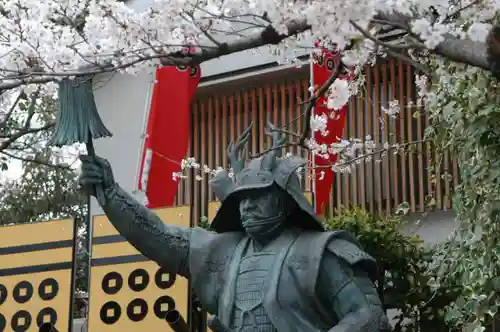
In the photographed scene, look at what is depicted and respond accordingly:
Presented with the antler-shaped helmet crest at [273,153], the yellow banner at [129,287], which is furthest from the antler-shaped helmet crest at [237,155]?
the yellow banner at [129,287]

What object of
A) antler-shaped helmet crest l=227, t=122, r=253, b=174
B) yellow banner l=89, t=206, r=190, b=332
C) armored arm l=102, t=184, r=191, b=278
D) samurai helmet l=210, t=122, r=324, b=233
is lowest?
yellow banner l=89, t=206, r=190, b=332

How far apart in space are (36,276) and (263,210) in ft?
13.9

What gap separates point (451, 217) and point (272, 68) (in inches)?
111

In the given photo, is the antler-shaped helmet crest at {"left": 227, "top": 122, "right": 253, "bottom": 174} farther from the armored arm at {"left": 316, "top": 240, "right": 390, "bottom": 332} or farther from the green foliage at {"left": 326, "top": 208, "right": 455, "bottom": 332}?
the green foliage at {"left": 326, "top": 208, "right": 455, "bottom": 332}

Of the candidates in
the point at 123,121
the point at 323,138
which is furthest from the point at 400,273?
the point at 123,121

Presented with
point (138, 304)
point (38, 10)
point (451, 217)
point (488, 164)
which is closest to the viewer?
point (488, 164)

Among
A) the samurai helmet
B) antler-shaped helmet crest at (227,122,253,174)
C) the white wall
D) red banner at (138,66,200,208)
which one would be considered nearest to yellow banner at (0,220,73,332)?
red banner at (138,66,200,208)

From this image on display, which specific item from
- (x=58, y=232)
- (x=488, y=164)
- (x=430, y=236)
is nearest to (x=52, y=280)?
(x=58, y=232)

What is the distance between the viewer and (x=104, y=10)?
668cm

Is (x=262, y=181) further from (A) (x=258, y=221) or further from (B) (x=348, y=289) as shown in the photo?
(B) (x=348, y=289)

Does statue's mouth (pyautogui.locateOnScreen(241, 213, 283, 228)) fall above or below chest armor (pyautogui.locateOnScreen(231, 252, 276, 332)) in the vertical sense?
above

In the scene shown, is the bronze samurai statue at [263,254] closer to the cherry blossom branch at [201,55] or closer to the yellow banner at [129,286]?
the cherry blossom branch at [201,55]

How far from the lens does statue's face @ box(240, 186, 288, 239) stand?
250 inches

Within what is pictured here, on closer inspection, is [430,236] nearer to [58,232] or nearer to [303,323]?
[58,232]
